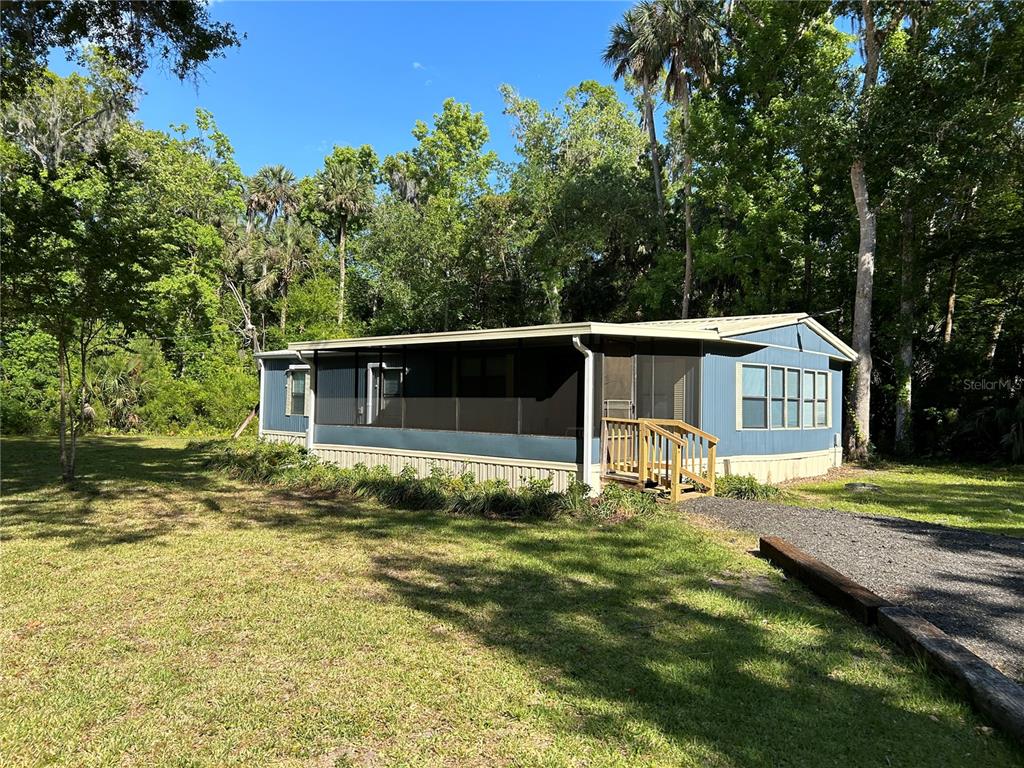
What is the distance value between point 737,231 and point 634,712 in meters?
21.1

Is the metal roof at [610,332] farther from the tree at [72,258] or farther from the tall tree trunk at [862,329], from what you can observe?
the tree at [72,258]

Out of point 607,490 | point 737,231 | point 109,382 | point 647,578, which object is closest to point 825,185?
point 737,231

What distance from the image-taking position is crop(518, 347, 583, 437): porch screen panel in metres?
8.89

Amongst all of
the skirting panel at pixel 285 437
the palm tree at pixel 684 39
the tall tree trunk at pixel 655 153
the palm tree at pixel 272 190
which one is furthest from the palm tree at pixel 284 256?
the palm tree at pixel 684 39

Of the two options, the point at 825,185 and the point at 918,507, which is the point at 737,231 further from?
the point at 918,507

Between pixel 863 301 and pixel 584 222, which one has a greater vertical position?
pixel 584 222

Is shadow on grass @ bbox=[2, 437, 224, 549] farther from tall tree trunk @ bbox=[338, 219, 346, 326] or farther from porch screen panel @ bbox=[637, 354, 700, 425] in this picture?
tall tree trunk @ bbox=[338, 219, 346, 326]

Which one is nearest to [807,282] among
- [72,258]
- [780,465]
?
[780,465]

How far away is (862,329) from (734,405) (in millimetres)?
7042

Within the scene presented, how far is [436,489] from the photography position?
350 inches

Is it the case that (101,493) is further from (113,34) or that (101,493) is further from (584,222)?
(584,222)

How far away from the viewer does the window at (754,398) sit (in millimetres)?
10781

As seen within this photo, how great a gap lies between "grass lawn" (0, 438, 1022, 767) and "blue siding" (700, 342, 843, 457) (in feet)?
13.2

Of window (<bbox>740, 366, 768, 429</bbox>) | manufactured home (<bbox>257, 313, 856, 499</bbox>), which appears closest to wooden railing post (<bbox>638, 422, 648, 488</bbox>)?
manufactured home (<bbox>257, 313, 856, 499</bbox>)
